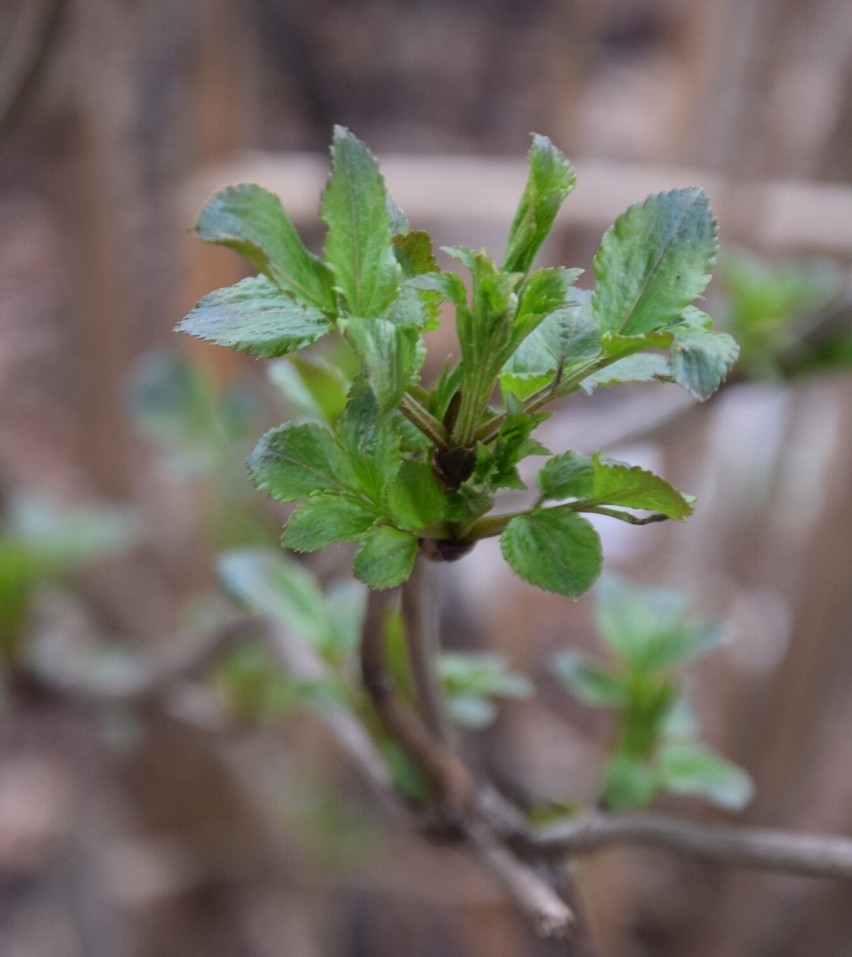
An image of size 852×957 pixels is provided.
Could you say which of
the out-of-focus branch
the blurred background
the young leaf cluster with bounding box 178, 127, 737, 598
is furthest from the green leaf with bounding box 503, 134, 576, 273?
the out-of-focus branch

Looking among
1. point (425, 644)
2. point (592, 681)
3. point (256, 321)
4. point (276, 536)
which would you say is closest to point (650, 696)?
point (592, 681)

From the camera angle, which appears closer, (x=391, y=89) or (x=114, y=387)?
(x=114, y=387)

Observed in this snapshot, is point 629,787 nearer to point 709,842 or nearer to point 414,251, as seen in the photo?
point 709,842


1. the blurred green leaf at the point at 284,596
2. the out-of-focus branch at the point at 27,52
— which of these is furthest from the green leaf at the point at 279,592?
the out-of-focus branch at the point at 27,52

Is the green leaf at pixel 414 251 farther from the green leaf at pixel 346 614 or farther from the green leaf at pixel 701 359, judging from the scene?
the green leaf at pixel 346 614

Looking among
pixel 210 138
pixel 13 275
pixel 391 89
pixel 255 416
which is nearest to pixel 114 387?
pixel 210 138

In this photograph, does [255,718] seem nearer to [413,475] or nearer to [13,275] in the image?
[413,475]

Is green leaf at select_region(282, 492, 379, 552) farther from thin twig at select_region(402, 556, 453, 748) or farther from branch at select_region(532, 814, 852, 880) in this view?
branch at select_region(532, 814, 852, 880)
